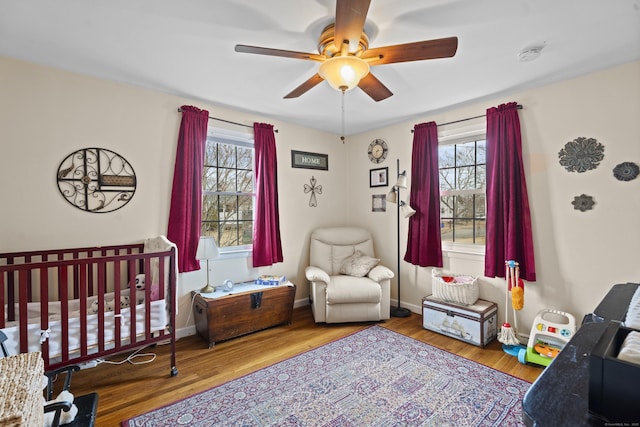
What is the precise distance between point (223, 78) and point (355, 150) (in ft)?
7.55

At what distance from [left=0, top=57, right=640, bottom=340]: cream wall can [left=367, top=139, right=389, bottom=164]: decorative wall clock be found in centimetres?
88

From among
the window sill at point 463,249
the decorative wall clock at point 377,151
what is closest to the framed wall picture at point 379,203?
the decorative wall clock at point 377,151

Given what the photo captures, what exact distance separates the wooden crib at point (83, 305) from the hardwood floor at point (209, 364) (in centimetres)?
21

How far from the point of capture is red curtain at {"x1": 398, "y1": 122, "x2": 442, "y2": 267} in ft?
11.0

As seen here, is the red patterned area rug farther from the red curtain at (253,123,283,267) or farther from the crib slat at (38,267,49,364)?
the red curtain at (253,123,283,267)

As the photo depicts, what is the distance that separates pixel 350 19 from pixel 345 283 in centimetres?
257

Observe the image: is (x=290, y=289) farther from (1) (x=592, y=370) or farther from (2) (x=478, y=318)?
(1) (x=592, y=370)

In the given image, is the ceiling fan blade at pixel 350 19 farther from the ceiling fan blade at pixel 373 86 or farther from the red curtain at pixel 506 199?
the red curtain at pixel 506 199

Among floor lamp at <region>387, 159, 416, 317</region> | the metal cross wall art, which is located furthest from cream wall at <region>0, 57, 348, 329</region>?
floor lamp at <region>387, 159, 416, 317</region>

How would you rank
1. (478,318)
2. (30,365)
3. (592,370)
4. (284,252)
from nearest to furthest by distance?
(592,370) < (30,365) < (478,318) < (284,252)

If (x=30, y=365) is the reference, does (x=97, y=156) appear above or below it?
above

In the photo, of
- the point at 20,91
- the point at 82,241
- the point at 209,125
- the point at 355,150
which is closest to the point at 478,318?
the point at 355,150

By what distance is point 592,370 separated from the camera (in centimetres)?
66

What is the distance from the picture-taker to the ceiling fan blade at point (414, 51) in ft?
5.06
